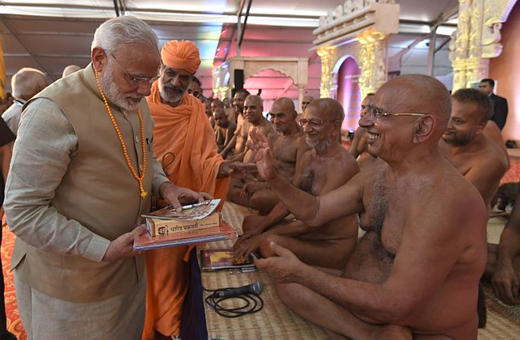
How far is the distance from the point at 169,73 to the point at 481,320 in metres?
2.36

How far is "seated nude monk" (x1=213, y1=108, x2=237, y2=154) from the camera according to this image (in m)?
7.78

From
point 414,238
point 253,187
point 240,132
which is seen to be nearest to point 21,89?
point 253,187

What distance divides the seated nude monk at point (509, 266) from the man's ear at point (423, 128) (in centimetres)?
153

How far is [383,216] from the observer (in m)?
1.58

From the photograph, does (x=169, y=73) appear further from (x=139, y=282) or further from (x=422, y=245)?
(x=422, y=245)

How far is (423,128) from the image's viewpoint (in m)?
1.42

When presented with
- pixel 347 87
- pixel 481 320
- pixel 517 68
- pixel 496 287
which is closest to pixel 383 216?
pixel 481 320

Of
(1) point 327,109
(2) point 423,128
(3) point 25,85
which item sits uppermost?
(3) point 25,85

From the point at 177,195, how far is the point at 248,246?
1.13 meters

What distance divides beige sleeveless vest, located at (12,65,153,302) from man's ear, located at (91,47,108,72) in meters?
0.07

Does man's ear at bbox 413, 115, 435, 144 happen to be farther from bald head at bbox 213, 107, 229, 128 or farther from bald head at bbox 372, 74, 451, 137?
bald head at bbox 213, 107, 229, 128

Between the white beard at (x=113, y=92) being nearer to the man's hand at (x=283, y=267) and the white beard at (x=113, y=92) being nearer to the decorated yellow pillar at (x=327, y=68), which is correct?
the man's hand at (x=283, y=267)

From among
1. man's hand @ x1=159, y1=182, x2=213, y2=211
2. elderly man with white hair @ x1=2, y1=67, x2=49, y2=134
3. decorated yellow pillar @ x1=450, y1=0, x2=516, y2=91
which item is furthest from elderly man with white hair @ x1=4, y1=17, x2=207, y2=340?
decorated yellow pillar @ x1=450, y1=0, x2=516, y2=91

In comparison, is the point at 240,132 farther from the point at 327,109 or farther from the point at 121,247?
the point at 121,247
